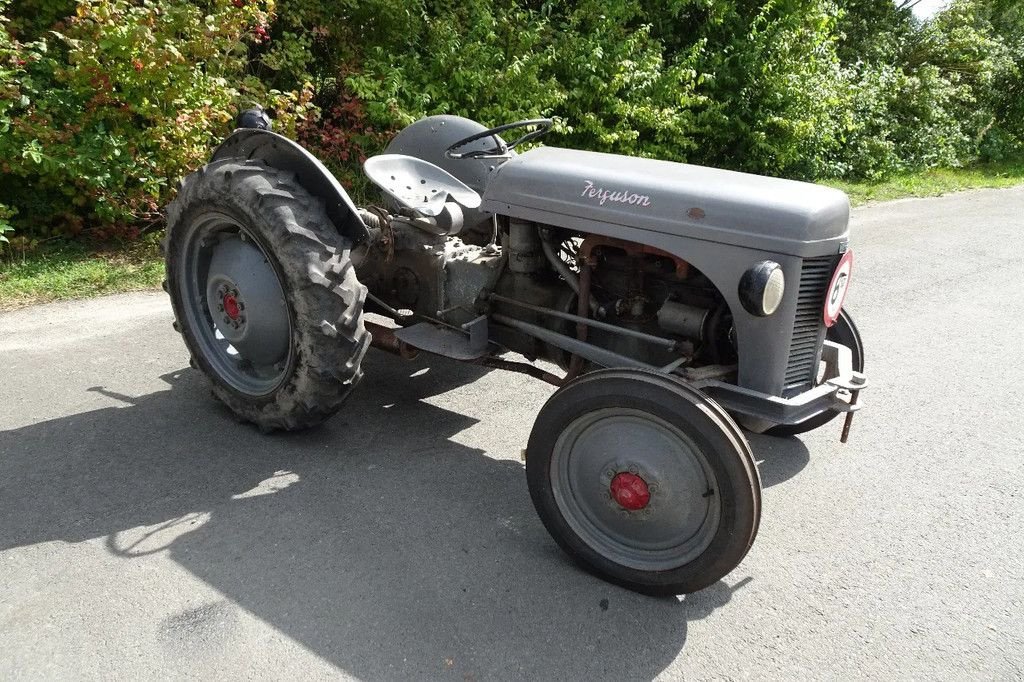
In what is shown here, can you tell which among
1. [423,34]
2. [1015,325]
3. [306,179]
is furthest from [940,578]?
[423,34]

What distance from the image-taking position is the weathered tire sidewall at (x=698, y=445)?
2.59 m

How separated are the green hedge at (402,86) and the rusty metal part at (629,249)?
4528 mm

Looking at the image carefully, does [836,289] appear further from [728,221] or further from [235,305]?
[235,305]

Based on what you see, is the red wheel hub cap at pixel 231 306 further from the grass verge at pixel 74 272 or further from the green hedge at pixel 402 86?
the green hedge at pixel 402 86

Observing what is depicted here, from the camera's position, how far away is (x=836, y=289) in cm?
310

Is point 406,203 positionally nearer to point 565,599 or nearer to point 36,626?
point 565,599

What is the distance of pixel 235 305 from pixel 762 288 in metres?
2.50

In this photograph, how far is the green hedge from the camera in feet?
20.7

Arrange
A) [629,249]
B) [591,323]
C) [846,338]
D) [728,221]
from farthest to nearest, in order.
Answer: [846,338]
[591,323]
[629,249]
[728,221]

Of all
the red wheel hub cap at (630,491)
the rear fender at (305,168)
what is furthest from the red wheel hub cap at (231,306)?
the red wheel hub cap at (630,491)

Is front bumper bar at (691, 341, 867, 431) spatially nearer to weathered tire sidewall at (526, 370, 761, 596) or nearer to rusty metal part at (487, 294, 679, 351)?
rusty metal part at (487, 294, 679, 351)

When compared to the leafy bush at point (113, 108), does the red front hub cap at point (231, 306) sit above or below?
below

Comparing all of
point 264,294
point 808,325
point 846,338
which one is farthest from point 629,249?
point 264,294

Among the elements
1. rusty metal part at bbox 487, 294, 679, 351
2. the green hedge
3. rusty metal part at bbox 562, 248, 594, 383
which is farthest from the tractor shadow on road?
the green hedge
